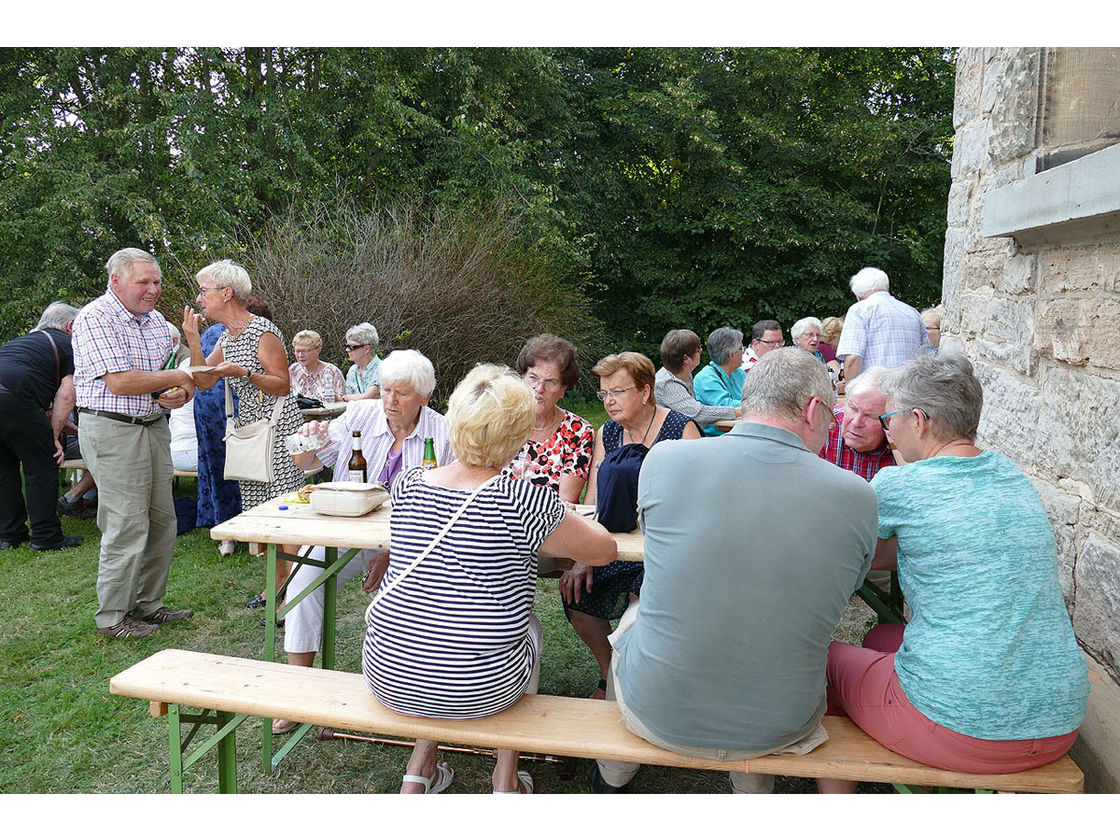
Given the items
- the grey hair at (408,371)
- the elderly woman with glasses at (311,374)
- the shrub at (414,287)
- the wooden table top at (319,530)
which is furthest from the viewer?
the shrub at (414,287)

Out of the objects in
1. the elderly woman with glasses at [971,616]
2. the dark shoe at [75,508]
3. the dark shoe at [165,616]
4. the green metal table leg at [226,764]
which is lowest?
the dark shoe at [165,616]

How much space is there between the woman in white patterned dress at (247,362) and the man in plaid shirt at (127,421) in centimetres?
24

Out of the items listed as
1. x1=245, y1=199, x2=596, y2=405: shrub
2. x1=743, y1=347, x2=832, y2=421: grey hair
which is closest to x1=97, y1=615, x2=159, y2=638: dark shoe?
x1=743, y1=347, x2=832, y2=421: grey hair

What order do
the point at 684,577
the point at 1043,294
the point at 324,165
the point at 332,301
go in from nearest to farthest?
the point at 684,577
the point at 1043,294
the point at 332,301
the point at 324,165

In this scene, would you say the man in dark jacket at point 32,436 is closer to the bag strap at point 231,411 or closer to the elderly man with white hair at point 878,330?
the bag strap at point 231,411

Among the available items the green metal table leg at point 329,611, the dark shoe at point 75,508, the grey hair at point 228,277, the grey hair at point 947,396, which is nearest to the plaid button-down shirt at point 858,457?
the grey hair at point 947,396

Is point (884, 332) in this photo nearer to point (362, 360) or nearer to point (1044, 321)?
point (1044, 321)

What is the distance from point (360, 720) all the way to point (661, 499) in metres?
1.08

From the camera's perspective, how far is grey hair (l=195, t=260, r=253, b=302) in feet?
14.3

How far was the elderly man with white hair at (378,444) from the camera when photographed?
11.4ft

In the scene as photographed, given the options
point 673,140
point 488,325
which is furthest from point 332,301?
point 673,140

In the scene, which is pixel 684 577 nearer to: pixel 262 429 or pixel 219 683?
pixel 219 683

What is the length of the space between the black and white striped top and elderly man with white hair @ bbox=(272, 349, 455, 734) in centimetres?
117

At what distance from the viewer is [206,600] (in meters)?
4.78
